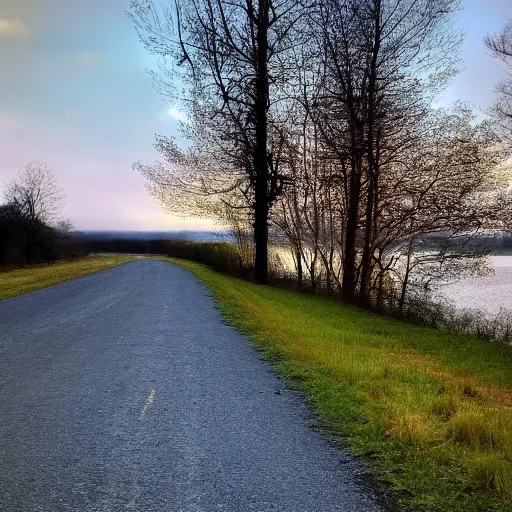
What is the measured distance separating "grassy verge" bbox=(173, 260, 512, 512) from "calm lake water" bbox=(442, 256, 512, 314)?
395 inches

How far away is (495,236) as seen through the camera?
65.0 ft

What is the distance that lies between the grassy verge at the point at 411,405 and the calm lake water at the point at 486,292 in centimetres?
1003

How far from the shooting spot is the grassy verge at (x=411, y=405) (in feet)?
11.5

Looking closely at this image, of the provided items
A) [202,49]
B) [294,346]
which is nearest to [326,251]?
[202,49]

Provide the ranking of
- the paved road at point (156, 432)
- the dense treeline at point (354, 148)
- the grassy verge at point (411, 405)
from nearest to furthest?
the paved road at point (156, 432) < the grassy verge at point (411, 405) < the dense treeline at point (354, 148)

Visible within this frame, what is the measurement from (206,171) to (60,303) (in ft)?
37.9

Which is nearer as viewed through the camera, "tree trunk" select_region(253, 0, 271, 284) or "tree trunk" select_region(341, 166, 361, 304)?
"tree trunk" select_region(341, 166, 361, 304)

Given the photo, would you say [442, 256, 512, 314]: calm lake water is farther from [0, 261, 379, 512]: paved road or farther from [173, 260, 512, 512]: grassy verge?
[0, 261, 379, 512]: paved road

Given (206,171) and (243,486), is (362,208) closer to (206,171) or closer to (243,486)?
(206,171)

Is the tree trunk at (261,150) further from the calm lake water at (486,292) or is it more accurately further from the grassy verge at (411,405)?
the grassy verge at (411,405)

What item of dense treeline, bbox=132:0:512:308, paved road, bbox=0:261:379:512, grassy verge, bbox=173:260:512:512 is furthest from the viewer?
dense treeline, bbox=132:0:512:308

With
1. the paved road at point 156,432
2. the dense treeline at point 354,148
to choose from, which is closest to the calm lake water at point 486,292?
the dense treeline at point 354,148

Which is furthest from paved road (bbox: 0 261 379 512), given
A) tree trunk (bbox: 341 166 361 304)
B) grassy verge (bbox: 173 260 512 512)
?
tree trunk (bbox: 341 166 361 304)

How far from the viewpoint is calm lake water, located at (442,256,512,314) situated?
66.6 ft
